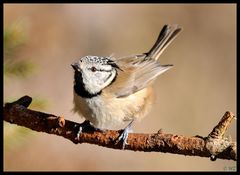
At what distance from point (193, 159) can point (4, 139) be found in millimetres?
5047

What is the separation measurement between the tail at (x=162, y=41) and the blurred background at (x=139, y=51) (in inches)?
105

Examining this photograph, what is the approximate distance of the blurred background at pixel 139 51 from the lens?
752cm

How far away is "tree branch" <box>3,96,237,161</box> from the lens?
2.45 m

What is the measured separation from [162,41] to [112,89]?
0.99 m

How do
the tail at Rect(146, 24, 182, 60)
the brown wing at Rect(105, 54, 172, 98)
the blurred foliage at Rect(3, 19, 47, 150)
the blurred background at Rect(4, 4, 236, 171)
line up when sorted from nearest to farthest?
1. the blurred foliage at Rect(3, 19, 47, 150)
2. the brown wing at Rect(105, 54, 172, 98)
3. the tail at Rect(146, 24, 182, 60)
4. the blurred background at Rect(4, 4, 236, 171)

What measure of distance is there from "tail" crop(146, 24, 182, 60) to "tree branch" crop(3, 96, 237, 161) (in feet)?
5.96

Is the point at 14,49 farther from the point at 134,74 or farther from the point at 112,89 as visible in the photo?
the point at 134,74

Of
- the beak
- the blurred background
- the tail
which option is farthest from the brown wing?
the blurred background

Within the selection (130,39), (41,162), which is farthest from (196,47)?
(41,162)

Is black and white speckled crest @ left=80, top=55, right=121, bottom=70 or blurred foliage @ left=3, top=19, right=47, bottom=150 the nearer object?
blurred foliage @ left=3, top=19, right=47, bottom=150

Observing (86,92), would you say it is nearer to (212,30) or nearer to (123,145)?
(123,145)

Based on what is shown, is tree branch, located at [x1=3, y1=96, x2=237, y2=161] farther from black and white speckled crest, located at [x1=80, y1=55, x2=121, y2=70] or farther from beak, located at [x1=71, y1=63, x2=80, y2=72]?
black and white speckled crest, located at [x1=80, y1=55, x2=121, y2=70]

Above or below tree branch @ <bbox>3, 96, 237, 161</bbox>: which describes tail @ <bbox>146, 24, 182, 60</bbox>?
above

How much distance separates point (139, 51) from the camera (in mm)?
8445
